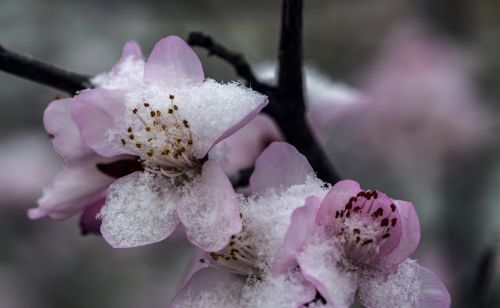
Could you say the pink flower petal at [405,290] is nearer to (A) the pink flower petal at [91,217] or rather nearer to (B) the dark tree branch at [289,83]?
(B) the dark tree branch at [289,83]

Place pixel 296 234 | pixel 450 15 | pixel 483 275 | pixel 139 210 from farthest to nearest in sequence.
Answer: pixel 450 15 < pixel 483 275 < pixel 139 210 < pixel 296 234

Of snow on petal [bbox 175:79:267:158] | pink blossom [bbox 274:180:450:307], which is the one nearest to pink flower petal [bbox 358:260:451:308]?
pink blossom [bbox 274:180:450:307]

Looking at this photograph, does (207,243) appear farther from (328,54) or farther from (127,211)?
(328,54)

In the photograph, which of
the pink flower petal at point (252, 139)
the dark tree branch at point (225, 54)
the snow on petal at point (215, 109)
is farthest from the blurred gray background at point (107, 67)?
the snow on petal at point (215, 109)

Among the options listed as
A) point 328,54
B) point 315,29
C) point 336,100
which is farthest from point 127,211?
point 315,29

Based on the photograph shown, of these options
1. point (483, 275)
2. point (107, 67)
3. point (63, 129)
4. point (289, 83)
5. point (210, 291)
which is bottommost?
point (107, 67)

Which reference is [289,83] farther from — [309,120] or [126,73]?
[309,120]

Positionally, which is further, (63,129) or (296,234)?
(63,129)

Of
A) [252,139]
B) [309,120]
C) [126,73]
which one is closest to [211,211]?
[126,73]
